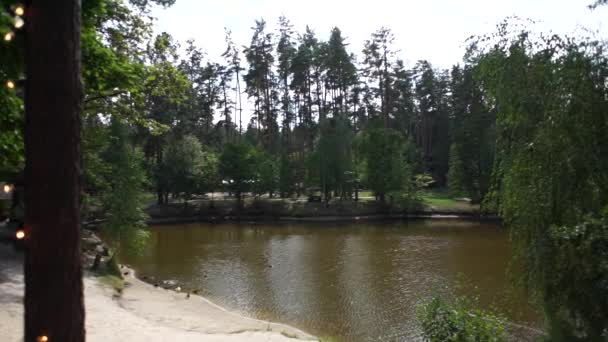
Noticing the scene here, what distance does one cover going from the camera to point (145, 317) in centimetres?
1276

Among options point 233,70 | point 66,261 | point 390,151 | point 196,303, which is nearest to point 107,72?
point 66,261

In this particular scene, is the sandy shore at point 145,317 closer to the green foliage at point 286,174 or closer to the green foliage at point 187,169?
the green foliage at point 187,169

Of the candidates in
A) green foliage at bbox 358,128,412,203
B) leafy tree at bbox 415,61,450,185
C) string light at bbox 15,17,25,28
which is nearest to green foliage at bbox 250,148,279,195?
green foliage at bbox 358,128,412,203

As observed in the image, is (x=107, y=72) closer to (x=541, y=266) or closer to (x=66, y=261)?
(x=66, y=261)

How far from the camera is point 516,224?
9281 millimetres

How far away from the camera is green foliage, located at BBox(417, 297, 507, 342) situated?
7.85 metres

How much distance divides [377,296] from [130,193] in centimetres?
1119

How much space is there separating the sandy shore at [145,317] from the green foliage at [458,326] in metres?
3.54

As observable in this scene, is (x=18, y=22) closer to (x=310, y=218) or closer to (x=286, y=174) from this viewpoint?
(x=310, y=218)

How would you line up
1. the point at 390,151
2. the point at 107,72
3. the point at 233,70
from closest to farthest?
the point at 107,72
the point at 390,151
the point at 233,70

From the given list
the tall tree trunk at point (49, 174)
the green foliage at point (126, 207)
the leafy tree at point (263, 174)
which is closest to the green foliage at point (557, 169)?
the tall tree trunk at point (49, 174)

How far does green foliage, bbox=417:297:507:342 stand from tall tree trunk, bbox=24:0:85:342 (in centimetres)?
607

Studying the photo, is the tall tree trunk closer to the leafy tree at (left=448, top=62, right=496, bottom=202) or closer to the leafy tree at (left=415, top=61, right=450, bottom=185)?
the leafy tree at (left=448, top=62, right=496, bottom=202)

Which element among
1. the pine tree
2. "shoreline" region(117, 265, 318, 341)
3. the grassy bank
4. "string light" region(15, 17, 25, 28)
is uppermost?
the pine tree
